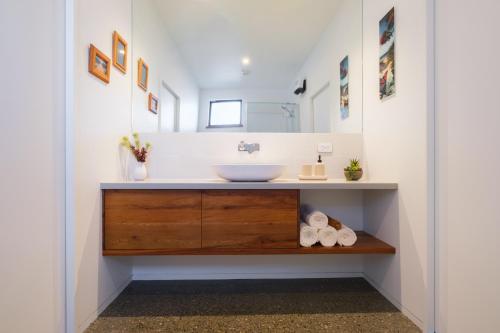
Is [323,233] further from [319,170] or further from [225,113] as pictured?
[225,113]

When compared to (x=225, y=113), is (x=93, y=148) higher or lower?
lower

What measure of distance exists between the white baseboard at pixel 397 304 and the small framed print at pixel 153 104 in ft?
6.75

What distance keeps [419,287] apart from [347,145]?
3.22 ft

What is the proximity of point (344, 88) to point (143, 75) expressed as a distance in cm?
157

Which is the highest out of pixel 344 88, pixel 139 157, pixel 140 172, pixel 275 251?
pixel 344 88

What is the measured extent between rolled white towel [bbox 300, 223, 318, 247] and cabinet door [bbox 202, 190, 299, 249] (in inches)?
2.9

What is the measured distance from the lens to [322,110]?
187cm

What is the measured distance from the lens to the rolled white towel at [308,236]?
137cm

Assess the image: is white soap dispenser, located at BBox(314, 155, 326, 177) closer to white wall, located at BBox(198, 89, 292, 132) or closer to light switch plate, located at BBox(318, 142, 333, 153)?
light switch plate, located at BBox(318, 142, 333, 153)

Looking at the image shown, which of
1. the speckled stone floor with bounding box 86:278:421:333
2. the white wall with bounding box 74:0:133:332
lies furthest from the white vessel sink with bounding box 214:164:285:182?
the speckled stone floor with bounding box 86:278:421:333
